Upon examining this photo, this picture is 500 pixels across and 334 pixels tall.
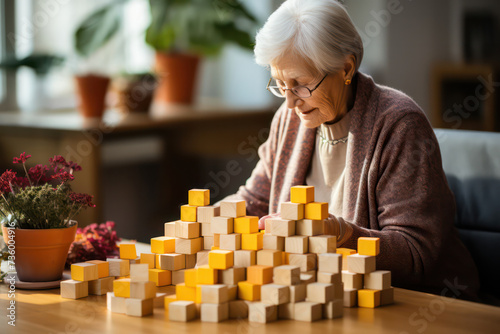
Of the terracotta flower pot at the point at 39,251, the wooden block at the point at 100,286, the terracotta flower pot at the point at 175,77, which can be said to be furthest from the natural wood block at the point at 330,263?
the terracotta flower pot at the point at 175,77

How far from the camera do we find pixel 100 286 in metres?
1.46

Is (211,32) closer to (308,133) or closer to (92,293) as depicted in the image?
(308,133)

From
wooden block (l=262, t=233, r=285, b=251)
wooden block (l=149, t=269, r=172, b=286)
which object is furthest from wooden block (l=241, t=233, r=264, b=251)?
wooden block (l=149, t=269, r=172, b=286)

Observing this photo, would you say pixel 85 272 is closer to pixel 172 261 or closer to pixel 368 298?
pixel 172 261

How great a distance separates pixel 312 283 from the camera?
51.6 inches

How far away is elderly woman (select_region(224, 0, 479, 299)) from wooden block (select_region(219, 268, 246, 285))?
1.33ft

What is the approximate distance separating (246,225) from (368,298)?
0.94 feet

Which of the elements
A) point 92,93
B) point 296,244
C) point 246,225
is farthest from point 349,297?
point 92,93

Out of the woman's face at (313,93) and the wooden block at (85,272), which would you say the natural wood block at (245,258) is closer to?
the wooden block at (85,272)

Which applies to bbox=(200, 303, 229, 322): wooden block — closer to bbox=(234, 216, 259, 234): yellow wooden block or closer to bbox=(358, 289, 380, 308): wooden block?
bbox=(234, 216, 259, 234): yellow wooden block

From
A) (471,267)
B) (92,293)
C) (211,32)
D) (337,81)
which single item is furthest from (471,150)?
(211,32)

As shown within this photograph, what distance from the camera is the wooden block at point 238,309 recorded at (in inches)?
50.9

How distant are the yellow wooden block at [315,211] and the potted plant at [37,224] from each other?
1.72ft

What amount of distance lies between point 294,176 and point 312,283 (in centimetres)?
82
